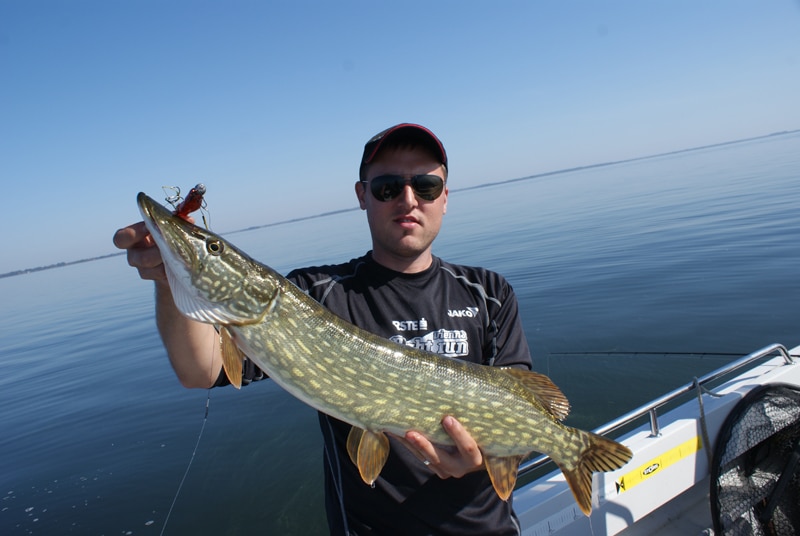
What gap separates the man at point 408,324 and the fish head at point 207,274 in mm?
150

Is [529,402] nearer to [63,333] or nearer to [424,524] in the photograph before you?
[424,524]

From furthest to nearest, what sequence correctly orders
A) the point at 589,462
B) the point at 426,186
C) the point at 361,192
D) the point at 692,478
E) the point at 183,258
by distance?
the point at 692,478, the point at 361,192, the point at 426,186, the point at 589,462, the point at 183,258

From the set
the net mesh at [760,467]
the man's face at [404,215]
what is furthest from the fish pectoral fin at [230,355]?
the net mesh at [760,467]

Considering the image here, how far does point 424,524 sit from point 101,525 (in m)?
4.75

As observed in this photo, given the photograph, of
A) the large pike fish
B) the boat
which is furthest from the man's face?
the boat

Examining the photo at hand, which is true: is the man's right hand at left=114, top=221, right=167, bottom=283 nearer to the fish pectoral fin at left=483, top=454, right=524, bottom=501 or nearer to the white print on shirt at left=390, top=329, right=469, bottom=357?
the white print on shirt at left=390, top=329, right=469, bottom=357

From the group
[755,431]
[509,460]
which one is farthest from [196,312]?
[755,431]

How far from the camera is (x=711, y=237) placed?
14258 mm

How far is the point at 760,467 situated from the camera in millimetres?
Answer: 2969

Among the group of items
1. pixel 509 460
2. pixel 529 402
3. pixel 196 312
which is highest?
pixel 196 312

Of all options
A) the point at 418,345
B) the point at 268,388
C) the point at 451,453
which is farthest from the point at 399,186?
the point at 268,388

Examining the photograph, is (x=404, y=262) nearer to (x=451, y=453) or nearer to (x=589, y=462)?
(x=451, y=453)

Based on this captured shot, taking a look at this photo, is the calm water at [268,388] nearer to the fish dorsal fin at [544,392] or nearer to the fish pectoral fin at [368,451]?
the fish pectoral fin at [368,451]

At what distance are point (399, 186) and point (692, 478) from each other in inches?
126
